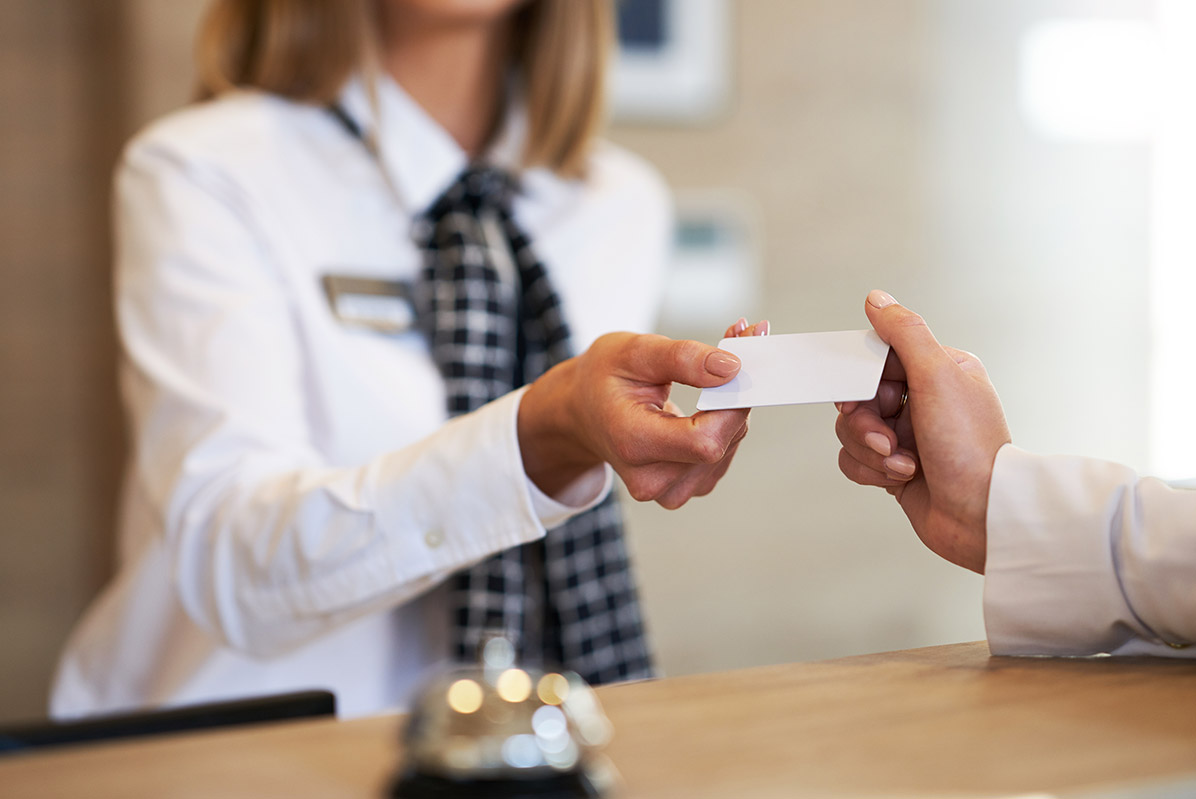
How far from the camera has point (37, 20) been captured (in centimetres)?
206

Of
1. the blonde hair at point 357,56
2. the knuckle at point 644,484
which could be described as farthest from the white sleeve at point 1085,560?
the blonde hair at point 357,56

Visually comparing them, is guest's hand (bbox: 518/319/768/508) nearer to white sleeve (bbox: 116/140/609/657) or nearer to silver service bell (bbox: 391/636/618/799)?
white sleeve (bbox: 116/140/609/657)

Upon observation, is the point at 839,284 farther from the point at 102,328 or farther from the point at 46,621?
the point at 46,621

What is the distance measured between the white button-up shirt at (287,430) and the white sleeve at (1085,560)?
40cm

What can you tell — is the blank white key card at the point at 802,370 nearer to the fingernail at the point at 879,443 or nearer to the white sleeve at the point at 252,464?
the fingernail at the point at 879,443

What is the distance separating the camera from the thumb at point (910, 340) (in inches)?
28.7

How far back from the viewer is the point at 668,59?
2.40 meters

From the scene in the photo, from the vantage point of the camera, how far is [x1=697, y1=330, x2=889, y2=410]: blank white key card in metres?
0.69

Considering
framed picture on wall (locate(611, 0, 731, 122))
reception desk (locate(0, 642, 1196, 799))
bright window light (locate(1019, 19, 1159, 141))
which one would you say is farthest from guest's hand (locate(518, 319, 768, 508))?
bright window light (locate(1019, 19, 1159, 141))

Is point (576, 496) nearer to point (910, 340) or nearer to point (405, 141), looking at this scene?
point (910, 340)

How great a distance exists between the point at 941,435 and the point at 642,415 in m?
0.22

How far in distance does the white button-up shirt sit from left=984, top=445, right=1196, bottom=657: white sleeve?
40cm

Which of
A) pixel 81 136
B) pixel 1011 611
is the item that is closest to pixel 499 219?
pixel 1011 611

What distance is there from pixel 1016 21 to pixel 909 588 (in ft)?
5.17
